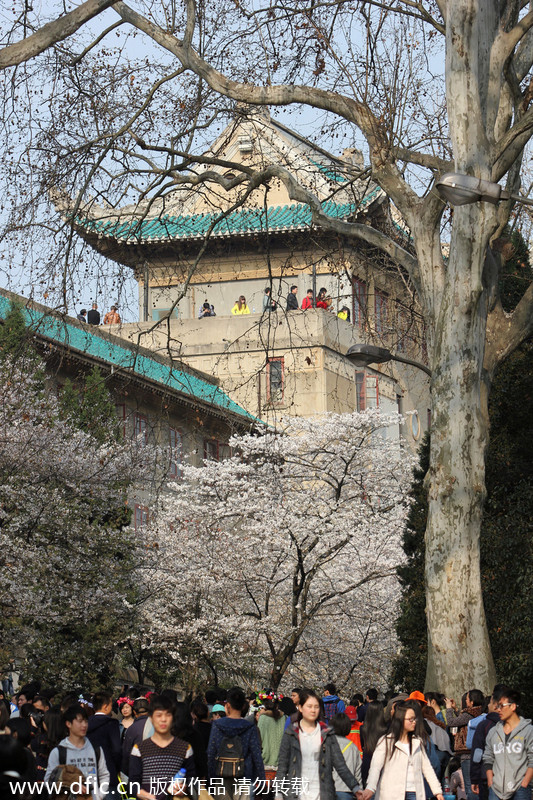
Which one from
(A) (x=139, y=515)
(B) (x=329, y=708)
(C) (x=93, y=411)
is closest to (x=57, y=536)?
(C) (x=93, y=411)

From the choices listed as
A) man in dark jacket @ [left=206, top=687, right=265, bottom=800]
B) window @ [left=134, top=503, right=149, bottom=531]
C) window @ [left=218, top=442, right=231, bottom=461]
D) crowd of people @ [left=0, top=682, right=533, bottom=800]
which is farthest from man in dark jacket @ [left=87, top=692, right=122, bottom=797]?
window @ [left=218, top=442, right=231, bottom=461]

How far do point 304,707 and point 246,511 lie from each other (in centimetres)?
2751

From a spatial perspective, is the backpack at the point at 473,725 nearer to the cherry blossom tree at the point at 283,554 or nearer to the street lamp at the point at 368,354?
the street lamp at the point at 368,354

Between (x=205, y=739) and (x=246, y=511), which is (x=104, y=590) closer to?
(x=246, y=511)

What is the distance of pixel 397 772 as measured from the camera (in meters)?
10.7

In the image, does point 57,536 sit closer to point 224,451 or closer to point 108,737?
point 224,451

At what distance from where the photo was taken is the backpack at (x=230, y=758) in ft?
37.6

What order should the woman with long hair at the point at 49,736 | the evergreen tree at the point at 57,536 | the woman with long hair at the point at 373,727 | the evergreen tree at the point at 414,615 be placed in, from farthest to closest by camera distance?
the evergreen tree at the point at 57,536, the evergreen tree at the point at 414,615, the woman with long hair at the point at 373,727, the woman with long hair at the point at 49,736

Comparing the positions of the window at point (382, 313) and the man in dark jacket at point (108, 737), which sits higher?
the window at point (382, 313)

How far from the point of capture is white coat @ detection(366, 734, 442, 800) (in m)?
10.7

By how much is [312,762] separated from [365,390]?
163 feet

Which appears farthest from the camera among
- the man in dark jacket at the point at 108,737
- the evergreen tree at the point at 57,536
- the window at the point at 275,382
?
the evergreen tree at the point at 57,536

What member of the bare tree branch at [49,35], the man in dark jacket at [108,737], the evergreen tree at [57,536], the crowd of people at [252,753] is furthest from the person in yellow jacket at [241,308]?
the man in dark jacket at [108,737]

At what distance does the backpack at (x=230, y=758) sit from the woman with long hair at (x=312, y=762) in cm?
62
